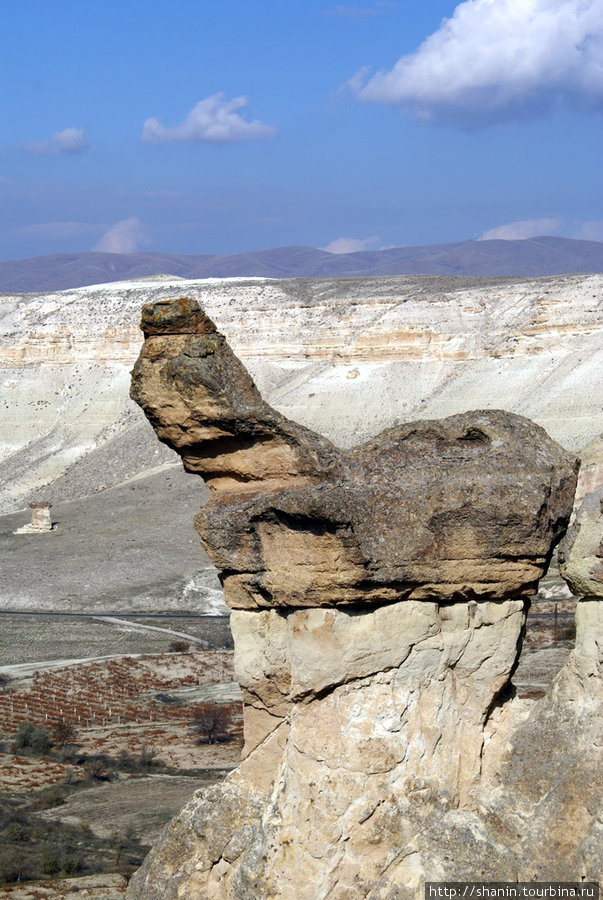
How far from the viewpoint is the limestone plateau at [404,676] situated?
7.74m

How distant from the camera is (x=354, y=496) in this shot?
26.2ft

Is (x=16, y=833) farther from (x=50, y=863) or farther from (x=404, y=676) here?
(x=404, y=676)

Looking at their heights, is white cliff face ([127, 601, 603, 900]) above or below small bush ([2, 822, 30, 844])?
above

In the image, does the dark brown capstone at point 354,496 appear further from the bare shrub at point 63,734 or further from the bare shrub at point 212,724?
the bare shrub at point 63,734

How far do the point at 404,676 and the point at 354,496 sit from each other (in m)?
1.32

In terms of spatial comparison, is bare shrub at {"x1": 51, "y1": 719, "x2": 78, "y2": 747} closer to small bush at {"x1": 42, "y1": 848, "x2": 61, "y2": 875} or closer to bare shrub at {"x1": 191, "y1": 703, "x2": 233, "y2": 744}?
bare shrub at {"x1": 191, "y1": 703, "x2": 233, "y2": 744}

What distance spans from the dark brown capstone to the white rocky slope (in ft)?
170

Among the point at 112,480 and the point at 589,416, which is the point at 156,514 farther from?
the point at 589,416

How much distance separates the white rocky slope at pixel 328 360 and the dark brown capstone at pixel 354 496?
170ft

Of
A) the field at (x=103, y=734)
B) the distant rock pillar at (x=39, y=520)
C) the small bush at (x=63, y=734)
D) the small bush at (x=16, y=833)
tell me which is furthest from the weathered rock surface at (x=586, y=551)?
the distant rock pillar at (x=39, y=520)

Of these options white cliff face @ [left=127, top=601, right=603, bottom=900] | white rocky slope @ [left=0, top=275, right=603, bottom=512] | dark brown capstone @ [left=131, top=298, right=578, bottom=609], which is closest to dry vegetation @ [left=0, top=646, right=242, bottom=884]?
white cliff face @ [left=127, top=601, right=603, bottom=900]

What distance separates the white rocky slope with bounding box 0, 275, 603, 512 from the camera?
7256 centimetres

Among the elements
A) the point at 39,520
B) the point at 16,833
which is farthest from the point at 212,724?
the point at 39,520

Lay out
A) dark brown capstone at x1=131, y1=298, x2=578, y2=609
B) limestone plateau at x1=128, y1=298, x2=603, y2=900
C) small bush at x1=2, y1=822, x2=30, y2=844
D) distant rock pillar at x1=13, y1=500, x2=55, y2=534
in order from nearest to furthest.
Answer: limestone plateau at x1=128, y1=298, x2=603, y2=900 < dark brown capstone at x1=131, y1=298, x2=578, y2=609 < small bush at x1=2, y1=822, x2=30, y2=844 < distant rock pillar at x1=13, y1=500, x2=55, y2=534
